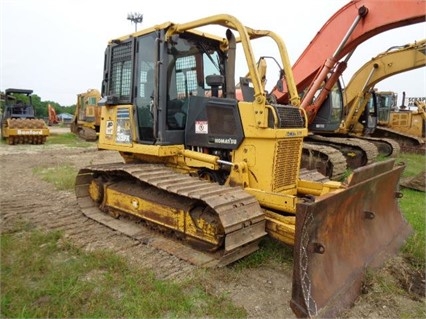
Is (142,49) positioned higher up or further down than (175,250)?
higher up

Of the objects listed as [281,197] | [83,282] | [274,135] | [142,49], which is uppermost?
[142,49]

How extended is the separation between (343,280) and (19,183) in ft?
21.9

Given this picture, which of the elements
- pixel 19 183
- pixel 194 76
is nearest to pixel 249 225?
pixel 194 76

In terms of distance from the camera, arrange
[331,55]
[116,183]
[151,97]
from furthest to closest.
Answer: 1. [331,55]
2. [116,183]
3. [151,97]

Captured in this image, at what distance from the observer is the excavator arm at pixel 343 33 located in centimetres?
606

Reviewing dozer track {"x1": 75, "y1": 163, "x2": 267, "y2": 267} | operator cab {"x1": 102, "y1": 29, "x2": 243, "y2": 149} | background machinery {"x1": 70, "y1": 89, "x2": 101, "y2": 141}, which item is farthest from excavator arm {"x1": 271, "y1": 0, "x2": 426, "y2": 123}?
background machinery {"x1": 70, "y1": 89, "x2": 101, "y2": 141}

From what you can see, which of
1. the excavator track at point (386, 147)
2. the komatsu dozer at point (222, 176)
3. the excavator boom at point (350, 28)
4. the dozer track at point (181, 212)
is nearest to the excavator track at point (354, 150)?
the excavator track at point (386, 147)

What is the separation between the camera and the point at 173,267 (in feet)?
12.3

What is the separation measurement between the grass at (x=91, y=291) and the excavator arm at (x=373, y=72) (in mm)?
9311

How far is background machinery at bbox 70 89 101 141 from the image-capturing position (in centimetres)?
1962

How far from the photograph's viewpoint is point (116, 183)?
525 cm

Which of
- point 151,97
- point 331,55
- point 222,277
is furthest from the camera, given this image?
point 331,55

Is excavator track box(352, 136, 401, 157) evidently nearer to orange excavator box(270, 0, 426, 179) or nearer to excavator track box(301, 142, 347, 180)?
orange excavator box(270, 0, 426, 179)

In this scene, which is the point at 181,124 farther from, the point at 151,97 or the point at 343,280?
the point at 343,280
